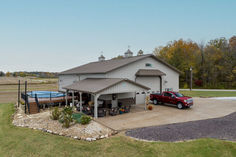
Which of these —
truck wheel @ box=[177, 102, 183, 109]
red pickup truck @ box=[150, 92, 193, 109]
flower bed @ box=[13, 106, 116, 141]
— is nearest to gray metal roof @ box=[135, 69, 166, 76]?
red pickup truck @ box=[150, 92, 193, 109]

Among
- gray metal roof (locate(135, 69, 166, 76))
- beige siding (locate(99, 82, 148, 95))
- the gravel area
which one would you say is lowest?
the gravel area

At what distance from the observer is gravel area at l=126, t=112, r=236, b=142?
25.8 ft

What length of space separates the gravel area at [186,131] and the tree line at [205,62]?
38965 mm

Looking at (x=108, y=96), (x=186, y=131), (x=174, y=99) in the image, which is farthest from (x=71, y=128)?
(x=174, y=99)

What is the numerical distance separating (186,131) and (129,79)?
9337mm

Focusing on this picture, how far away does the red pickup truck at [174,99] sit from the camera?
15.0 meters

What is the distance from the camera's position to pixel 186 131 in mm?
8734

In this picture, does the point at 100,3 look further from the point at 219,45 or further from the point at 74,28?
the point at 219,45

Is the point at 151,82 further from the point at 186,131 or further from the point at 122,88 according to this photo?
the point at 186,131

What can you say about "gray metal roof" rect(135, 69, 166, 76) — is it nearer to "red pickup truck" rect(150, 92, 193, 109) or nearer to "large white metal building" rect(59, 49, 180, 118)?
"large white metal building" rect(59, 49, 180, 118)

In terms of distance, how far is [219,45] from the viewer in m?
54.2

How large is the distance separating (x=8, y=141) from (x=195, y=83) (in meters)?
50.3

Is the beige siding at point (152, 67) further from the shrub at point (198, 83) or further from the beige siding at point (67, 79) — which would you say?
the shrub at point (198, 83)

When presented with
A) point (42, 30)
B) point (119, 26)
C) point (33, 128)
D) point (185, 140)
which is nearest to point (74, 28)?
point (42, 30)
